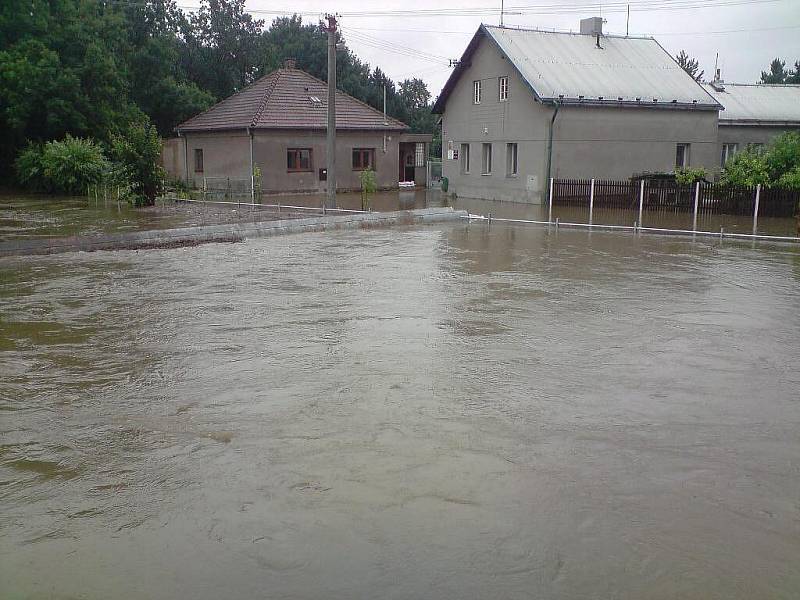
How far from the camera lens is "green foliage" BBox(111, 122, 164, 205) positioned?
3145 cm

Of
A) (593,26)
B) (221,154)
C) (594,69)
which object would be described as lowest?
(221,154)

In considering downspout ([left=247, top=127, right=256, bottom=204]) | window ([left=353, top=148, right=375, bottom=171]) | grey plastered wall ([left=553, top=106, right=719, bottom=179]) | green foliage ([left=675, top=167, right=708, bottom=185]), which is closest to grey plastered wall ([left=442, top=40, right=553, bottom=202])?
A: grey plastered wall ([left=553, top=106, right=719, bottom=179])

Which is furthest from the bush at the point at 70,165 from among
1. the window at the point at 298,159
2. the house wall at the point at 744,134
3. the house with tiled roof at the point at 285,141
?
the house wall at the point at 744,134

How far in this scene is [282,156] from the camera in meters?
38.3

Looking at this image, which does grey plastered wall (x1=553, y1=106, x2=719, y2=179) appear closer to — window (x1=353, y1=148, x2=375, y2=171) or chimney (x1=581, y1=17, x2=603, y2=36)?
chimney (x1=581, y1=17, x2=603, y2=36)

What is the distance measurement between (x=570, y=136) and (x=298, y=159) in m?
13.1

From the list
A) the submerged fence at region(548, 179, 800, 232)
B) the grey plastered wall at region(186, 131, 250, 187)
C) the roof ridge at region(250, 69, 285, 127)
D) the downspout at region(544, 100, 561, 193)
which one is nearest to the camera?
the submerged fence at region(548, 179, 800, 232)

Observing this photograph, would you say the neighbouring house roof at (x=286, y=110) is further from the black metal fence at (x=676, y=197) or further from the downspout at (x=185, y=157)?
the black metal fence at (x=676, y=197)

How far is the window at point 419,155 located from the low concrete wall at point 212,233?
20.3 meters

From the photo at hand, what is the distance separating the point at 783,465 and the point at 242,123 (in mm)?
34348

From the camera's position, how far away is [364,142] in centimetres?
4094

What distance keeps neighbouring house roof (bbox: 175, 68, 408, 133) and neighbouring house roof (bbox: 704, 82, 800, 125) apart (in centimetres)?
1577

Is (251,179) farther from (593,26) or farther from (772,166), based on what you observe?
(772,166)

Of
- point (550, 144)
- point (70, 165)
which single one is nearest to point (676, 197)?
point (550, 144)
